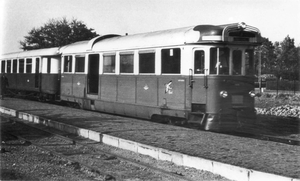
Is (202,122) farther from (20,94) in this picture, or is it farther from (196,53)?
(20,94)

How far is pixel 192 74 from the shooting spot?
38.5ft

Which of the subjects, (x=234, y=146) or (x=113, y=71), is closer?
(x=234, y=146)

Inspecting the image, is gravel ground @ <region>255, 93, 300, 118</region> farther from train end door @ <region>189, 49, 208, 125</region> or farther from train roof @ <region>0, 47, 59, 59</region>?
train roof @ <region>0, 47, 59, 59</region>

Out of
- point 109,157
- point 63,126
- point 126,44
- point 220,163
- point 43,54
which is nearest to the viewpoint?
point 220,163

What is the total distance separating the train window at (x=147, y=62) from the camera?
13.1 m

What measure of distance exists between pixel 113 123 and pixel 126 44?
10.4ft

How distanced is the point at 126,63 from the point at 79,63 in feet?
13.4

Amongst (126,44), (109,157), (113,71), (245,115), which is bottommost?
(109,157)

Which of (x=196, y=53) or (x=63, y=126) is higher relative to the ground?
(x=196, y=53)

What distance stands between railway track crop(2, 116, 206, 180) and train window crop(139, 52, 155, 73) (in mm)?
3497

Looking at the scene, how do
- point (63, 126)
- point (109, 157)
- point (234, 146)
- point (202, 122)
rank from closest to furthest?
point (109, 157) → point (234, 146) → point (202, 122) → point (63, 126)

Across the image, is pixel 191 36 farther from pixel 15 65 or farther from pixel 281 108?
pixel 15 65

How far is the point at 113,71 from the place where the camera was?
15.4 meters

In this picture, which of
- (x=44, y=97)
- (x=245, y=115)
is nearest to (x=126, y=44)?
(x=245, y=115)
